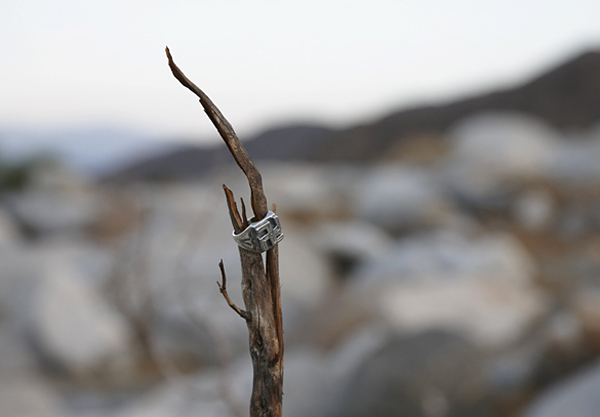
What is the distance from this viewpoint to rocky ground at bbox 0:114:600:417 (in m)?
1.66

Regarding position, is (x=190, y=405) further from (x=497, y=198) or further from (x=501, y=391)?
(x=497, y=198)

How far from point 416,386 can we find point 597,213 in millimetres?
4457

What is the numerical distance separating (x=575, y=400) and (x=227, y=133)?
55.6 inches

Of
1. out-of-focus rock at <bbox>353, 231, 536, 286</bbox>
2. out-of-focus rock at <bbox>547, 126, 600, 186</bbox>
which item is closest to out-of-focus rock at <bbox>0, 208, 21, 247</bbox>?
out-of-focus rock at <bbox>353, 231, 536, 286</bbox>

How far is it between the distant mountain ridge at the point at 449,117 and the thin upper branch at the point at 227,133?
799 cm

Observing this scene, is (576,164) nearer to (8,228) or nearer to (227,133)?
(8,228)

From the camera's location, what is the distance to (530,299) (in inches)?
110

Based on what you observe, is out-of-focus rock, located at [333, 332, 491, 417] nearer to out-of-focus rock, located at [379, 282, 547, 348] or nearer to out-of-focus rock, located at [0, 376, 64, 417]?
out-of-focus rock, located at [379, 282, 547, 348]

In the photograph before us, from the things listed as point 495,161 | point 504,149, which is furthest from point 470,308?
point 504,149

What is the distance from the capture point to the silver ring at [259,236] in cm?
34

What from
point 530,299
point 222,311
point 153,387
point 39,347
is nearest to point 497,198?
point 530,299

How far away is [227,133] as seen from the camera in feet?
0.98

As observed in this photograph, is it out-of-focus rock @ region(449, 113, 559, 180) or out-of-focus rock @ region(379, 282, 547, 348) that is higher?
out-of-focus rock @ region(449, 113, 559, 180)

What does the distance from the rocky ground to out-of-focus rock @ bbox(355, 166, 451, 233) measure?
2cm
